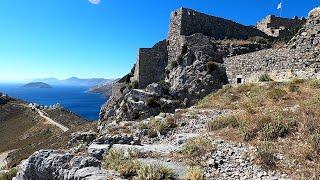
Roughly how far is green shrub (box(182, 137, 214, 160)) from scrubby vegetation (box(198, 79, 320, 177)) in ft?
4.77

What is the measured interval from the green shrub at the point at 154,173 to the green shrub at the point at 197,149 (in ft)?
6.51

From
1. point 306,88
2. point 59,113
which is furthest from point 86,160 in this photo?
point 59,113

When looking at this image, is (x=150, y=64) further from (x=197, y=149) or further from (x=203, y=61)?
(x=197, y=149)

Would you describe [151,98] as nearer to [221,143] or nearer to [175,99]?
[175,99]

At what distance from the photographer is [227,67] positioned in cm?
3631

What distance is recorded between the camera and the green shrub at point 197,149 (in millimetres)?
16234

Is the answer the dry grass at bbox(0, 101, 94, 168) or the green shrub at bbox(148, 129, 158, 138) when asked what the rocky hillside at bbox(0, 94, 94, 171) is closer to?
the dry grass at bbox(0, 101, 94, 168)

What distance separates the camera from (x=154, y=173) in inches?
552

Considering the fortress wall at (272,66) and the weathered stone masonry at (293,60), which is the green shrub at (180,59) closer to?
the fortress wall at (272,66)

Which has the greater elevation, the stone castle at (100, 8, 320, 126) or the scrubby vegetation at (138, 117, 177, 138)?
the stone castle at (100, 8, 320, 126)

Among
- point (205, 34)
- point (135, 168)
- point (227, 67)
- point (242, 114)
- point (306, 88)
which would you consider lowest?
point (135, 168)

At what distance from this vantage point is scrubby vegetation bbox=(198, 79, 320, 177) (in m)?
14.5

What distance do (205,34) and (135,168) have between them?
28.2 metres

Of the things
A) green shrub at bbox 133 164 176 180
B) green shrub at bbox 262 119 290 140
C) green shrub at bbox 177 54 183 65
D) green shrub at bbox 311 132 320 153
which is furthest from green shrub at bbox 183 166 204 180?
green shrub at bbox 177 54 183 65
